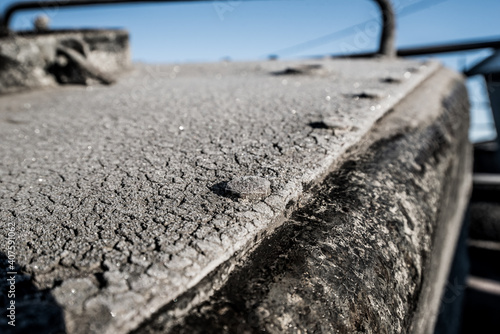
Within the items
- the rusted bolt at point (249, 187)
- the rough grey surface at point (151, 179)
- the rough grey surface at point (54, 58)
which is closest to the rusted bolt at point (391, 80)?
the rough grey surface at point (151, 179)

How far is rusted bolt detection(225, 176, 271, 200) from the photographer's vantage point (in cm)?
95

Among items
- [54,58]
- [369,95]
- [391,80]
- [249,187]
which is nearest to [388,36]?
[391,80]

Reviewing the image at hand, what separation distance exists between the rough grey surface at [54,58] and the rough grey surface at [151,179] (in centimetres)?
39

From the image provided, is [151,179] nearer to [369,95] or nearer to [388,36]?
[369,95]

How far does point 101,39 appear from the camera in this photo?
9.60 feet

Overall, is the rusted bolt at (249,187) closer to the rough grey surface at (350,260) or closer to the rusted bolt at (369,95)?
the rough grey surface at (350,260)

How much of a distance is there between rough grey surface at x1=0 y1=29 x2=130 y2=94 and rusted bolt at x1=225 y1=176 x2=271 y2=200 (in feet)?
6.45


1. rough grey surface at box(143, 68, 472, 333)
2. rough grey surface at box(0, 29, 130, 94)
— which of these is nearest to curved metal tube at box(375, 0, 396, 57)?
rough grey surface at box(0, 29, 130, 94)

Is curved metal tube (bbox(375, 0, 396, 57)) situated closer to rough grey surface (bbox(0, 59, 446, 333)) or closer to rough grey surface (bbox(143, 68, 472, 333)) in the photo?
rough grey surface (bbox(0, 59, 446, 333))

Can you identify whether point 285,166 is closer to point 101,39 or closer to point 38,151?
point 38,151

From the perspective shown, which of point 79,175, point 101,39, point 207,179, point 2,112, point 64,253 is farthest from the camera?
point 101,39

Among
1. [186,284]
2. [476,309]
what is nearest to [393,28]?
[476,309]

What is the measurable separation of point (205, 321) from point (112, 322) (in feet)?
0.48

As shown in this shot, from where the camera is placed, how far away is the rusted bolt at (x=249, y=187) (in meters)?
0.95
